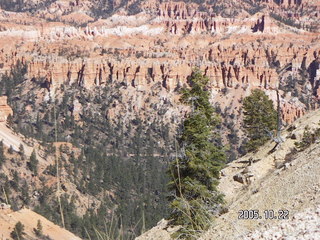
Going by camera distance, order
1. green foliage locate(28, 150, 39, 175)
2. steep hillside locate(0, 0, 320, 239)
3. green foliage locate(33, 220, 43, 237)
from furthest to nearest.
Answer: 1. steep hillside locate(0, 0, 320, 239)
2. green foliage locate(28, 150, 39, 175)
3. green foliage locate(33, 220, 43, 237)

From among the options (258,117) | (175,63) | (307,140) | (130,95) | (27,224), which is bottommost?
(130,95)

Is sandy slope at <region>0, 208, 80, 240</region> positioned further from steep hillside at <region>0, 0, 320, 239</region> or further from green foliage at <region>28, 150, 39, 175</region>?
steep hillside at <region>0, 0, 320, 239</region>

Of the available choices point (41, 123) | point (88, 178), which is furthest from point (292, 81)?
point (88, 178)

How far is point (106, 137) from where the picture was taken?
137 m

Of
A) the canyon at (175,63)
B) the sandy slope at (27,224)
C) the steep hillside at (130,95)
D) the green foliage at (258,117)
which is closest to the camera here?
the sandy slope at (27,224)

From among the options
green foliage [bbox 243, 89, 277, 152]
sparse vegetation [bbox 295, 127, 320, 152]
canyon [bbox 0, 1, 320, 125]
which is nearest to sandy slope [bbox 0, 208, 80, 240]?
green foliage [bbox 243, 89, 277, 152]

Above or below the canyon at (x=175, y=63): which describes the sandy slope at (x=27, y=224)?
above

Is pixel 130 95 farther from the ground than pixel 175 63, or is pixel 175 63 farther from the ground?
pixel 175 63

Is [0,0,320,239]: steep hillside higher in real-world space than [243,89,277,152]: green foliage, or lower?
lower
